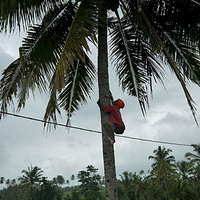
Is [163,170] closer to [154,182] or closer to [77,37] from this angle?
[154,182]

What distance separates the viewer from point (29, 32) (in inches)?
215

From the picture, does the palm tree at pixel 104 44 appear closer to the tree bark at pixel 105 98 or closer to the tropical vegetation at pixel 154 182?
the tree bark at pixel 105 98

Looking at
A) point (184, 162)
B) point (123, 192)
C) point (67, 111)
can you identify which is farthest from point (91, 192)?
point (67, 111)

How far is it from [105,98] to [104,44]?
1241 millimetres

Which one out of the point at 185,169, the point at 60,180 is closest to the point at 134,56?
the point at 185,169

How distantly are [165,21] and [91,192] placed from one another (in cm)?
4766

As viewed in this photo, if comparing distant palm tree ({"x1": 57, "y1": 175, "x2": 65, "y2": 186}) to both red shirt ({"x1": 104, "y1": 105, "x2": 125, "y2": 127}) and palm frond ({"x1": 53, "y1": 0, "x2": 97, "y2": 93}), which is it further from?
palm frond ({"x1": 53, "y1": 0, "x2": 97, "y2": 93})

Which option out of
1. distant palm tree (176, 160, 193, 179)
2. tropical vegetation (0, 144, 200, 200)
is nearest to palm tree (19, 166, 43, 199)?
tropical vegetation (0, 144, 200, 200)

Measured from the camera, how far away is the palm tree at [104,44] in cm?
446

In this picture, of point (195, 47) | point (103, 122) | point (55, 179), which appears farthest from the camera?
point (55, 179)

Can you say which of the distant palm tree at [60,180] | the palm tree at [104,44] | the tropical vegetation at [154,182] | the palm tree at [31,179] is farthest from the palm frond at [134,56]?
the distant palm tree at [60,180]

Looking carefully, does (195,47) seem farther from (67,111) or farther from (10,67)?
(10,67)

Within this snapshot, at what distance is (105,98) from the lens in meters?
4.82

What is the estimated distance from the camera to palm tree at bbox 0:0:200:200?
4461 millimetres
